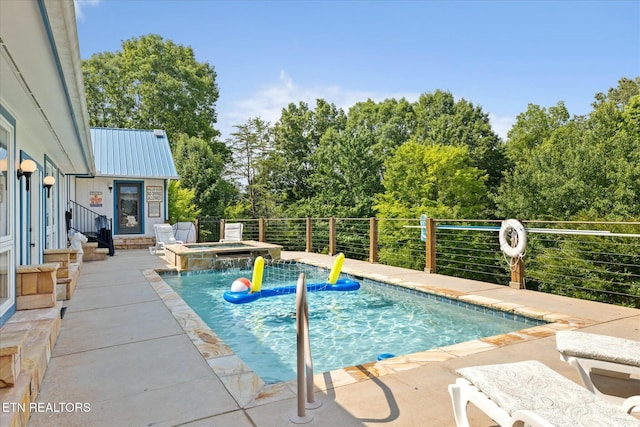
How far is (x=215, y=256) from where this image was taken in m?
9.52

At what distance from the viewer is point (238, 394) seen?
106 inches

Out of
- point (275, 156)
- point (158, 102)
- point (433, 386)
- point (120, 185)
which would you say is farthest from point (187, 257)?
point (158, 102)

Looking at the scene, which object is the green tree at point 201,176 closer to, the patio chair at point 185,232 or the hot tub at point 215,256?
the patio chair at point 185,232

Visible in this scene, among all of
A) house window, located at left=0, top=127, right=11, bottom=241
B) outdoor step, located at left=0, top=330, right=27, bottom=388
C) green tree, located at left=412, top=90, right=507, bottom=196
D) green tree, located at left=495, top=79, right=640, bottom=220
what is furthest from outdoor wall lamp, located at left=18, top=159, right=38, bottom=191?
green tree, located at left=412, top=90, right=507, bottom=196

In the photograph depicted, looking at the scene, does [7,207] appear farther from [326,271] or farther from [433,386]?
[326,271]

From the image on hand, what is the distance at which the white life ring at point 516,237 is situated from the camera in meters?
6.11

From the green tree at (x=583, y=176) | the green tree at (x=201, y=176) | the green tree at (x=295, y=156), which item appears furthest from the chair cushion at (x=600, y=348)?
the green tree at (x=295, y=156)

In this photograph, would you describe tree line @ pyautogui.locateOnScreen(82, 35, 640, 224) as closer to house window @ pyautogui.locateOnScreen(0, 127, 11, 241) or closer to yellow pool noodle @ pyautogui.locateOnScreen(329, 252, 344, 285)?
yellow pool noodle @ pyautogui.locateOnScreen(329, 252, 344, 285)

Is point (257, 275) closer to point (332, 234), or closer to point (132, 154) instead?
point (332, 234)

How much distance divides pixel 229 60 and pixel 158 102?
964 centimetres

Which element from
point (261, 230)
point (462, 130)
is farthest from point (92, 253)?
point (462, 130)

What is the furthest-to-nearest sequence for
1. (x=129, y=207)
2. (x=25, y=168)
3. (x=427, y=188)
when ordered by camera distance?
(x=427, y=188), (x=129, y=207), (x=25, y=168)

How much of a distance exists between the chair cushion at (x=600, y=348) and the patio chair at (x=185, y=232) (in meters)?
12.6

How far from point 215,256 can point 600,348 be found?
26.9ft
